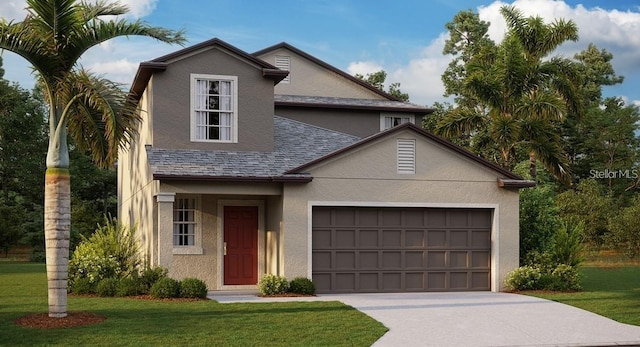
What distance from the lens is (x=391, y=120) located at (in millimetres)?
27469

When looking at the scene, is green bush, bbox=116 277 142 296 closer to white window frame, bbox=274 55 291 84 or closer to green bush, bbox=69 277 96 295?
green bush, bbox=69 277 96 295

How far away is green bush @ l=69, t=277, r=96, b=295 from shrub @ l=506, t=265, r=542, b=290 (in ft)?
36.1

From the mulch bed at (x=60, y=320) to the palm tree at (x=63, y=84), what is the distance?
0.75 ft

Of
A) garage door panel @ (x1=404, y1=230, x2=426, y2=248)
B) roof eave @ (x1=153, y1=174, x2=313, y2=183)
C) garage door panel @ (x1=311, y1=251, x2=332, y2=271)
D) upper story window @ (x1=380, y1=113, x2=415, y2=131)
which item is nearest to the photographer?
roof eave @ (x1=153, y1=174, x2=313, y2=183)

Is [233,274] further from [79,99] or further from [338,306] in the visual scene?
[79,99]

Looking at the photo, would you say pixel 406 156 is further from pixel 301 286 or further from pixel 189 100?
pixel 189 100

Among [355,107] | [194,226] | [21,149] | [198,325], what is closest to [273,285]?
[194,226]

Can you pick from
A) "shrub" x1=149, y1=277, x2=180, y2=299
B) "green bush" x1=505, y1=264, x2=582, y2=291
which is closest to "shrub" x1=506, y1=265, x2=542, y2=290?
"green bush" x1=505, y1=264, x2=582, y2=291

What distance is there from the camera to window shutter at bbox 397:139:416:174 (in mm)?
20062

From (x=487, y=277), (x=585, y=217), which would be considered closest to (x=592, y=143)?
(x=585, y=217)

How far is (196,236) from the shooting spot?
20406 millimetres

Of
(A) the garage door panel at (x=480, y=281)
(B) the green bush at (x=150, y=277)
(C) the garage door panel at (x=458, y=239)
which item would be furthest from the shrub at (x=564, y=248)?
(B) the green bush at (x=150, y=277)

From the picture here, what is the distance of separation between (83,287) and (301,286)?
213 inches

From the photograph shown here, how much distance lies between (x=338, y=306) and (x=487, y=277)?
6.10 m
